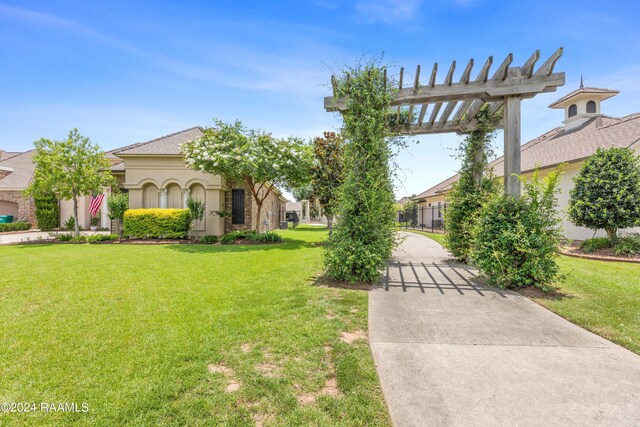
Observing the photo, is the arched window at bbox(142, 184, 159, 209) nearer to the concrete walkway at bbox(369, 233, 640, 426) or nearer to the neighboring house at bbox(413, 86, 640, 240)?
the neighboring house at bbox(413, 86, 640, 240)

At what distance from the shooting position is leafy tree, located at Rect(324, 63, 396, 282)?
5562 mm

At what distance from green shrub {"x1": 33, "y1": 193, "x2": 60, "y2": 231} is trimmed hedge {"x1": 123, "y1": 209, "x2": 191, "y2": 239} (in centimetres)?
1078

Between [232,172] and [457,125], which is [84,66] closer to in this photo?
[232,172]

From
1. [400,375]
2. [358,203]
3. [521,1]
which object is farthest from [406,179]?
[400,375]

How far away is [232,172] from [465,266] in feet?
31.9

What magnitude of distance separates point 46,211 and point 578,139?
107ft

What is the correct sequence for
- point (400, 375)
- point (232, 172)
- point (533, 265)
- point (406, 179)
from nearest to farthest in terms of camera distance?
point (400, 375) → point (533, 265) → point (406, 179) → point (232, 172)

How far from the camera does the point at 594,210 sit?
8.95 meters

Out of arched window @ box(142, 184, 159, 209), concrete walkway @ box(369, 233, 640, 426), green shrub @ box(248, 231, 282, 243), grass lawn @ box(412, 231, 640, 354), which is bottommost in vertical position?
concrete walkway @ box(369, 233, 640, 426)

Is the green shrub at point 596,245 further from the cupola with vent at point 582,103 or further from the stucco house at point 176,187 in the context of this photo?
the stucco house at point 176,187

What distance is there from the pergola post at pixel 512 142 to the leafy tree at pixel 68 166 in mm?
17032

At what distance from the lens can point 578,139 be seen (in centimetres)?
1401

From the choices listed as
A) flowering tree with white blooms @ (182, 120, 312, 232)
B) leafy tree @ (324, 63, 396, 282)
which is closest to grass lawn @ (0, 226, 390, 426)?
leafy tree @ (324, 63, 396, 282)

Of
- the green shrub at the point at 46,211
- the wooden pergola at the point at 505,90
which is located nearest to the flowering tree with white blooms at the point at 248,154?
the wooden pergola at the point at 505,90
